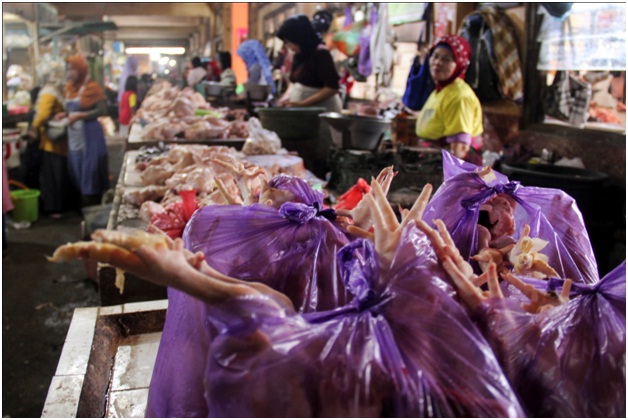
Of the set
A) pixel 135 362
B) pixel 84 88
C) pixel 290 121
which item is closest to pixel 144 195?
pixel 135 362

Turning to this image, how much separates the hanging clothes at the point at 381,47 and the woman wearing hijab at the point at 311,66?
90.2 inches

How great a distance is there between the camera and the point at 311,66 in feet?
22.1

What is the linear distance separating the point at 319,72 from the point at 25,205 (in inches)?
186

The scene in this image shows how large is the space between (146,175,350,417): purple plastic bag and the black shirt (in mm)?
5541

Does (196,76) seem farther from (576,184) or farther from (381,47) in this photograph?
(576,184)

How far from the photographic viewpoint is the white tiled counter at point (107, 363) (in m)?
1.45

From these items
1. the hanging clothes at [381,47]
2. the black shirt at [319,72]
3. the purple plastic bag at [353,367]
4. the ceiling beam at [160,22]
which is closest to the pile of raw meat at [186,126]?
the black shirt at [319,72]

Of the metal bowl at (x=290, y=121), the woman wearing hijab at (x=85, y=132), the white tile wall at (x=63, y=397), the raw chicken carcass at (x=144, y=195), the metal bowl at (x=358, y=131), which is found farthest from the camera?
the woman wearing hijab at (x=85, y=132)

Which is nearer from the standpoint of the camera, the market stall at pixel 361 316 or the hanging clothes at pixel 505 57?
the market stall at pixel 361 316

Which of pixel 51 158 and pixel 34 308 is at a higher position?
pixel 51 158

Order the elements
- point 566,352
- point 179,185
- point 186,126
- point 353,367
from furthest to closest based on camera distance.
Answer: point 186,126, point 179,185, point 566,352, point 353,367

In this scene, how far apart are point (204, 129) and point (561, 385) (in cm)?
523

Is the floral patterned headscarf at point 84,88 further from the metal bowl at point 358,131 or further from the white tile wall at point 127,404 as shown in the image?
the white tile wall at point 127,404

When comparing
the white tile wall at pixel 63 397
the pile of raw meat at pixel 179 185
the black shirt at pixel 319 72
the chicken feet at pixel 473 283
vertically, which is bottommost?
the white tile wall at pixel 63 397
